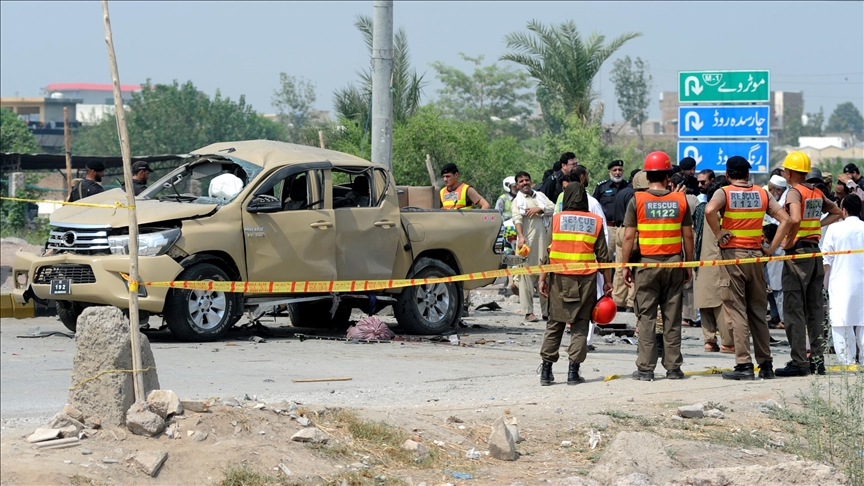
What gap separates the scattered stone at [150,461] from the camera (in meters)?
5.95

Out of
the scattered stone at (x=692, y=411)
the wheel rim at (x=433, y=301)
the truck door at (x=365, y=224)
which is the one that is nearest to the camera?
the scattered stone at (x=692, y=411)

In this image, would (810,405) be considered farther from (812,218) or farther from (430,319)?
(430,319)

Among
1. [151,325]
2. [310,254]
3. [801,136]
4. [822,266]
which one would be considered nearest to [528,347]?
[310,254]

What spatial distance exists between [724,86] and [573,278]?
40.8 feet

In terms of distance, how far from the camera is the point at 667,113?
484ft

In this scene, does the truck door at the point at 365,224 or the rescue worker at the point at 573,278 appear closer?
the rescue worker at the point at 573,278

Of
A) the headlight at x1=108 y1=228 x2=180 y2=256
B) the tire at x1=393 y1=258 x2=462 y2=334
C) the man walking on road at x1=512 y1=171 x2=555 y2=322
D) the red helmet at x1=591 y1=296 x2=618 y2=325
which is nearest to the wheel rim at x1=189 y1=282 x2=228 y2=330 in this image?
the headlight at x1=108 y1=228 x2=180 y2=256

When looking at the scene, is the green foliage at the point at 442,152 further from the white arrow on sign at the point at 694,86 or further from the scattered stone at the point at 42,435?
the scattered stone at the point at 42,435

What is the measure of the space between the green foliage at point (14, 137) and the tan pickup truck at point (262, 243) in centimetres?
3608

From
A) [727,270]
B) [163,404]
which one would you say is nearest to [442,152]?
[727,270]

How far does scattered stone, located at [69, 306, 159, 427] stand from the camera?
6402mm

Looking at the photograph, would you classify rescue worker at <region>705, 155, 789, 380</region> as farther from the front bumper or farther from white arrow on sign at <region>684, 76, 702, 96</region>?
white arrow on sign at <region>684, 76, 702, 96</region>

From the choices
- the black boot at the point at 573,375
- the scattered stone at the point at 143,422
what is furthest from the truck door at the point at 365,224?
the scattered stone at the point at 143,422

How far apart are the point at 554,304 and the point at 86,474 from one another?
4.56m
